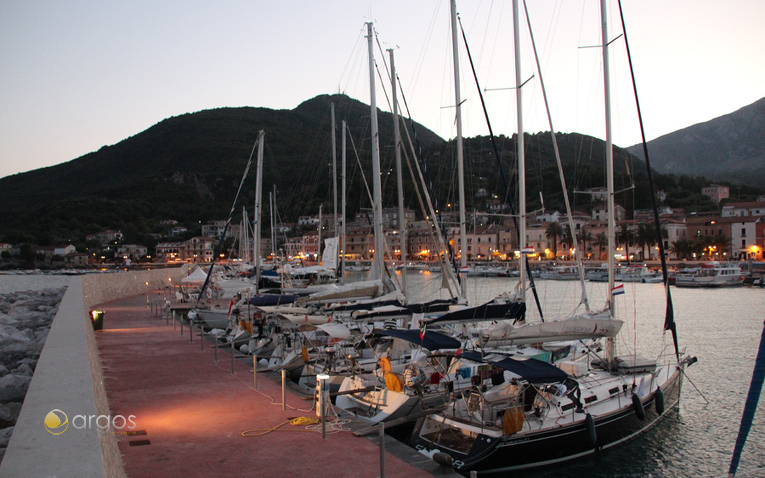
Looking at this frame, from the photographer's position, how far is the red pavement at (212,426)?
24.1 ft

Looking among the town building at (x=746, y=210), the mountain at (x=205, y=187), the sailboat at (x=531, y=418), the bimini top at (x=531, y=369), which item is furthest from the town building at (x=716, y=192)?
the bimini top at (x=531, y=369)

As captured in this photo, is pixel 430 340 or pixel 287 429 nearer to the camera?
pixel 287 429

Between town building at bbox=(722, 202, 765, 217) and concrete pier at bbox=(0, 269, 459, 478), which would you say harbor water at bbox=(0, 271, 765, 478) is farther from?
town building at bbox=(722, 202, 765, 217)

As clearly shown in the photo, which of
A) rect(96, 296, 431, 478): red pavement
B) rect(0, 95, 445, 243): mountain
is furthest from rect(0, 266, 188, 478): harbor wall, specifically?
rect(0, 95, 445, 243): mountain

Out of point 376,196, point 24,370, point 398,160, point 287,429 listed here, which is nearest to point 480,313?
point 287,429

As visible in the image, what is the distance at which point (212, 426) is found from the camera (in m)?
9.05

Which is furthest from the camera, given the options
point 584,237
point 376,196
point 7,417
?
point 584,237

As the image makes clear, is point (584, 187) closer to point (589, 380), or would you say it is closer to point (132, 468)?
point (589, 380)

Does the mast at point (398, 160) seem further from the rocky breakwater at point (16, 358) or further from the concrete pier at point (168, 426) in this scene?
the rocky breakwater at point (16, 358)

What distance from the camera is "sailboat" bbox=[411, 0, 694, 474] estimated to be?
10219 mm

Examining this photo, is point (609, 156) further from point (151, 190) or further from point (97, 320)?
point (151, 190)

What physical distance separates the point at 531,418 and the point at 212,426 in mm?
5549

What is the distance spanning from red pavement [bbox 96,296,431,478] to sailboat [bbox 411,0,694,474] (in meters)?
2.53

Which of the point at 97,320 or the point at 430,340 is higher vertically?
the point at 430,340
